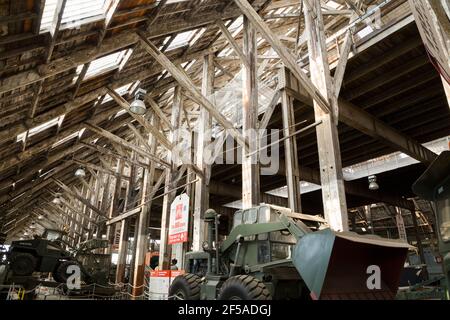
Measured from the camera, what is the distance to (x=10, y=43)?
17.2 ft

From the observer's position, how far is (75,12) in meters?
5.71

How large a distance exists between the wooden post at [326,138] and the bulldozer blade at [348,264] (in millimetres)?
1362

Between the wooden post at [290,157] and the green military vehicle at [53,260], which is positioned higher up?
the wooden post at [290,157]

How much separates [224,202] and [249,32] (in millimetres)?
14856

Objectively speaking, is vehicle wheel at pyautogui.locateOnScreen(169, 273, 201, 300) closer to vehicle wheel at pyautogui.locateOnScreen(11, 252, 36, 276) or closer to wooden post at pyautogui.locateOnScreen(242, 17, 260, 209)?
wooden post at pyautogui.locateOnScreen(242, 17, 260, 209)

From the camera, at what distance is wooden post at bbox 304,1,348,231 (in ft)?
18.4

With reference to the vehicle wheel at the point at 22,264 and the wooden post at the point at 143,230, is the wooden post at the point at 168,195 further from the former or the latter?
the vehicle wheel at the point at 22,264

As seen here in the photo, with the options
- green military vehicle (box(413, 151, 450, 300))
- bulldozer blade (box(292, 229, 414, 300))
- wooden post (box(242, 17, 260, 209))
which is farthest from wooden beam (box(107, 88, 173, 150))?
green military vehicle (box(413, 151, 450, 300))

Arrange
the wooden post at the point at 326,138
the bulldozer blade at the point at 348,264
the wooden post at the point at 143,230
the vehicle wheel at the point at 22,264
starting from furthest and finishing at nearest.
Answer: the wooden post at the point at 143,230 < the vehicle wheel at the point at 22,264 < the wooden post at the point at 326,138 < the bulldozer blade at the point at 348,264

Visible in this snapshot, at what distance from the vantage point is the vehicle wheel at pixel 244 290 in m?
3.76

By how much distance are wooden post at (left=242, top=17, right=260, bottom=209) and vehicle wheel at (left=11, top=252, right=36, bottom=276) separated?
8780 millimetres

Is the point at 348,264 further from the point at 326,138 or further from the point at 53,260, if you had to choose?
the point at 53,260

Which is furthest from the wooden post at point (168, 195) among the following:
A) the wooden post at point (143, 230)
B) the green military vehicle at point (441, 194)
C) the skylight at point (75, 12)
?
the green military vehicle at point (441, 194)

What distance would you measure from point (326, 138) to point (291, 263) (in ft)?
10.2
